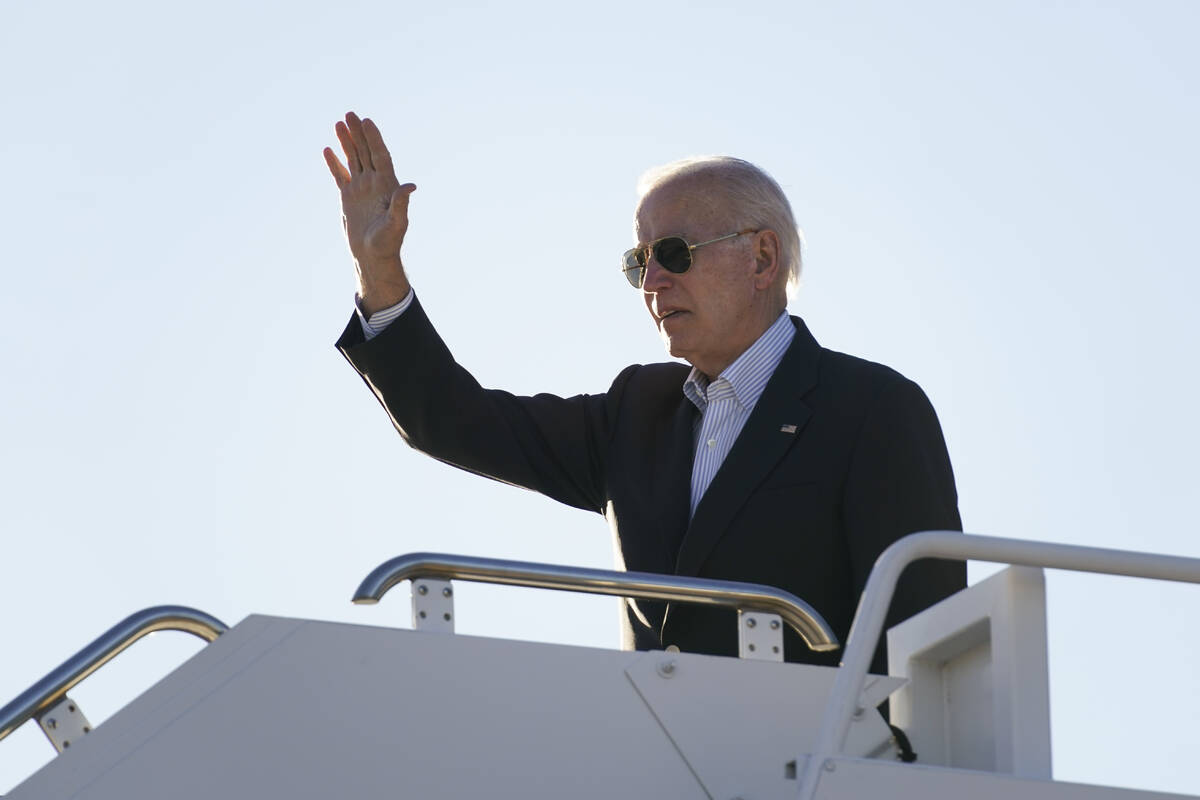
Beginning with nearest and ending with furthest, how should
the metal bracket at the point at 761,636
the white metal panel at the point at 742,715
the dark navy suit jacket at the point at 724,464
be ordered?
1. the white metal panel at the point at 742,715
2. the metal bracket at the point at 761,636
3. the dark navy suit jacket at the point at 724,464

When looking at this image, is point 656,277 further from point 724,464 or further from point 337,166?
point 337,166

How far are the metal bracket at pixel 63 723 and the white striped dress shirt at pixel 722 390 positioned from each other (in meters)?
2.03

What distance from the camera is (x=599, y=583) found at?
13.9 feet

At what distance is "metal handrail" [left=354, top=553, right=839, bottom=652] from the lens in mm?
4102

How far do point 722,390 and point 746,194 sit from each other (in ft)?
2.38

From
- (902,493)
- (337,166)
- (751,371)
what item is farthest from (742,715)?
(337,166)

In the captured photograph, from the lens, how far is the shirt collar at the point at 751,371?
580 cm

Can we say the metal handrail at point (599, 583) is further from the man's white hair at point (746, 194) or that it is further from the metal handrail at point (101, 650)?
the man's white hair at point (746, 194)

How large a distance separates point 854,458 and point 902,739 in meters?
1.32

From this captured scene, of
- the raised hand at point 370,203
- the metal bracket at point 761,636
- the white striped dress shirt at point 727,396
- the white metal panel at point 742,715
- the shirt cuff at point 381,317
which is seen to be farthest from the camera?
the shirt cuff at point 381,317

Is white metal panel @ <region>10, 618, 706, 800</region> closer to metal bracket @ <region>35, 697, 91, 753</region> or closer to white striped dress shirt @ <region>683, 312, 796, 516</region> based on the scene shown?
metal bracket @ <region>35, 697, 91, 753</region>

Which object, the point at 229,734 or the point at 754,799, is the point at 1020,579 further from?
the point at 229,734

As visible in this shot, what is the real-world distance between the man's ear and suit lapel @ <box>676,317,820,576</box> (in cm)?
36

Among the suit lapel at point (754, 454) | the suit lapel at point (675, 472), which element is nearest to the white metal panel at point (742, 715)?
the suit lapel at point (754, 454)
